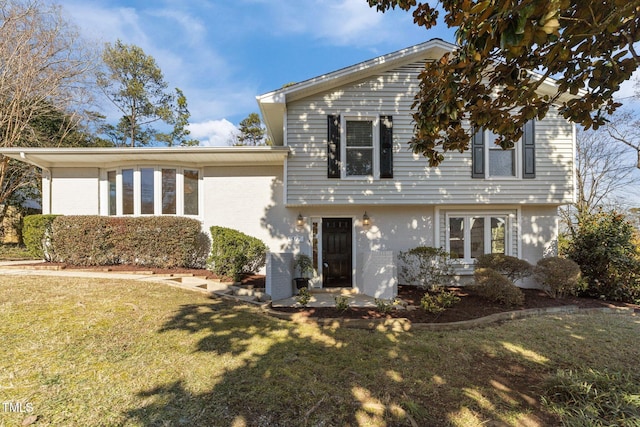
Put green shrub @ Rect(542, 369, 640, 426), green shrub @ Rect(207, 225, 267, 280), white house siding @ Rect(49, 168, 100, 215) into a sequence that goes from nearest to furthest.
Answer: green shrub @ Rect(542, 369, 640, 426) → green shrub @ Rect(207, 225, 267, 280) → white house siding @ Rect(49, 168, 100, 215)

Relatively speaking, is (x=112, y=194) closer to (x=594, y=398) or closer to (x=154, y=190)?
(x=154, y=190)

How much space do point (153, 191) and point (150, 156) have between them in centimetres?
104

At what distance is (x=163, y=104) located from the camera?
20.4m

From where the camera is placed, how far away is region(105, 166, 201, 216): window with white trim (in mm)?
8164

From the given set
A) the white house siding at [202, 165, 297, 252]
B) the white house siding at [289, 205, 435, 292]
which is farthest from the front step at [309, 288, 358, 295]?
the white house siding at [202, 165, 297, 252]

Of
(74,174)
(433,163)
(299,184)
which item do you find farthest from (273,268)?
(74,174)

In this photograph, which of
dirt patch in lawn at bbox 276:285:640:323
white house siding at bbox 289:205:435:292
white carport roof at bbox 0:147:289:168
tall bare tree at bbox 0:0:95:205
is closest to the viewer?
dirt patch in lawn at bbox 276:285:640:323

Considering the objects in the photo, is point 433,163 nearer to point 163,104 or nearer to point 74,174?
point 74,174

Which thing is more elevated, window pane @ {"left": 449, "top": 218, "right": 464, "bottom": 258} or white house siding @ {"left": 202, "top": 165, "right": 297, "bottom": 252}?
white house siding @ {"left": 202, "top": 165, "right": 297, "bottom": 252}

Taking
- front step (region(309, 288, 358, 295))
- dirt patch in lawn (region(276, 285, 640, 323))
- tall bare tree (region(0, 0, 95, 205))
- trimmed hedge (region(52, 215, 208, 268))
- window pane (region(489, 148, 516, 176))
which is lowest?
front step (region(309, 288, 358, 295))

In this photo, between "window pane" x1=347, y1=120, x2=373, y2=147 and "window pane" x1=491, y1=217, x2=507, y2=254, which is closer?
"window pane" x1=347, y1=120, x2=373, y2=147

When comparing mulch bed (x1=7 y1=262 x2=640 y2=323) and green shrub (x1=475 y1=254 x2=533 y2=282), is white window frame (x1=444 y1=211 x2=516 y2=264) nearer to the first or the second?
green shrub (x1=475 y1=254 x2=533 y2=282)

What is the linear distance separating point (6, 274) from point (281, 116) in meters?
7.68

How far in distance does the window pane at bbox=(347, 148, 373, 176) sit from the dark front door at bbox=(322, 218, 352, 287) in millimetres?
1437
